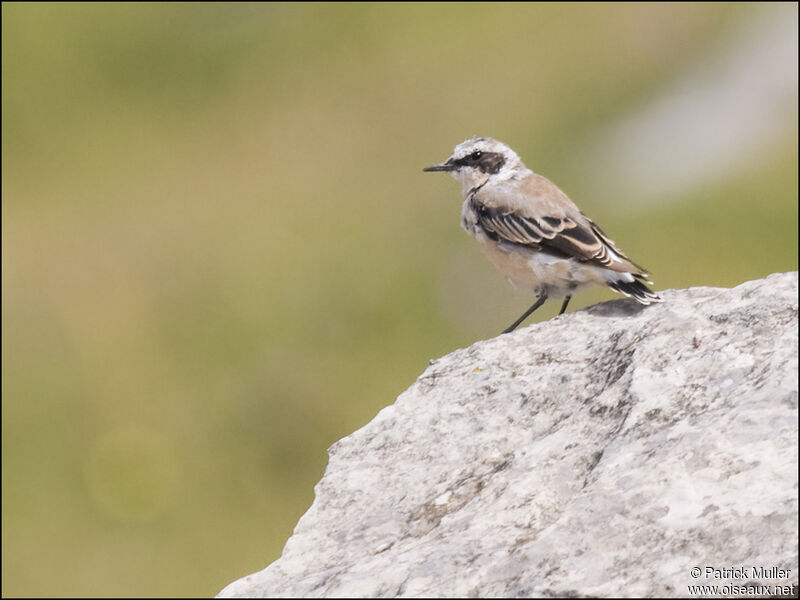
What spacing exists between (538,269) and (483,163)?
1956mm

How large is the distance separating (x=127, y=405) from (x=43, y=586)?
3.31m

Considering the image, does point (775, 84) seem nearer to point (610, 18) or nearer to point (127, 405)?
point (610, 18)

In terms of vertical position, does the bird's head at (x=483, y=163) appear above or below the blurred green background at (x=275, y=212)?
below

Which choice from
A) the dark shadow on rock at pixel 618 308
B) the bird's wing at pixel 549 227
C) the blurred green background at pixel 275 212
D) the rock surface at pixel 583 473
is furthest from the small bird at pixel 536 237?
the blurred green background at pixel 275 212

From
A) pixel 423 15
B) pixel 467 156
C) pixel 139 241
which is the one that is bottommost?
pixel 467 156

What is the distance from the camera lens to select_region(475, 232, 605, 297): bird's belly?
365 inches

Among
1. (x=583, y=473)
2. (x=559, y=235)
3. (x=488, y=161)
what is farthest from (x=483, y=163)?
(x=583, y=473)

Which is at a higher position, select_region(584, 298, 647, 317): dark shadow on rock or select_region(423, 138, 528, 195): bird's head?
select_region(423, 138, 528, 195): bird's head

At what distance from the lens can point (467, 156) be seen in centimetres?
1110

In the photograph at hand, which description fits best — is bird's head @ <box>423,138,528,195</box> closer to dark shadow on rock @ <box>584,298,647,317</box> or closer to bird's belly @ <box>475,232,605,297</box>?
bird's belly @ <box>475,232,605,297</box>

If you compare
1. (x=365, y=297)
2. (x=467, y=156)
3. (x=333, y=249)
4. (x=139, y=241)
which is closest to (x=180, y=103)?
(x=139, y=241)

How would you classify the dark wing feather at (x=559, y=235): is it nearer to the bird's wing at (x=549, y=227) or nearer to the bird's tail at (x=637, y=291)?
the bird's wing at (x=549, y=227)

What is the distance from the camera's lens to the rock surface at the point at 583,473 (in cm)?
482

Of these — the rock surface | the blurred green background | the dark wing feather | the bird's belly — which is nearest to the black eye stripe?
the dark wing feather
